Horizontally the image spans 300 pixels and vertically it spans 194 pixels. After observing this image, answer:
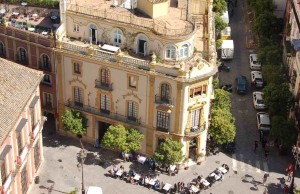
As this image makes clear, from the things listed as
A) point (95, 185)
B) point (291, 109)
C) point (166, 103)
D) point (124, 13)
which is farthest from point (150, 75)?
point (291, 109)

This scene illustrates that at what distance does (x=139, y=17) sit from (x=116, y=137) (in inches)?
660

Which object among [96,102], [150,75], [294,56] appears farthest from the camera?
[294,56]

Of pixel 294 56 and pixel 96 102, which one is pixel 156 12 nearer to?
pixel 96 102

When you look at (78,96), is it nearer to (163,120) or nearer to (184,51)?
(163,120)

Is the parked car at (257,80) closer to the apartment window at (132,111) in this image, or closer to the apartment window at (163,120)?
the apartment window at (163,120)

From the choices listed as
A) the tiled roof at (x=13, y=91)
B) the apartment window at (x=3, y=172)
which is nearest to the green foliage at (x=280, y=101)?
the tiled roof at (x=13, y=91)

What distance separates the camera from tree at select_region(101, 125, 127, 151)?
8575cm

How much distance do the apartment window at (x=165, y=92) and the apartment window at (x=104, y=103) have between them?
28.0 feet

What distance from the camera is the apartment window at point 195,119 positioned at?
84.9 metres

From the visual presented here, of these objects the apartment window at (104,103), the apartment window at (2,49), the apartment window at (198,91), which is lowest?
the apartment window at (104,103)

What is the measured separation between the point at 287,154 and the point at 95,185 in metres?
28.8

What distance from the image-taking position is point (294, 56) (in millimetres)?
97250

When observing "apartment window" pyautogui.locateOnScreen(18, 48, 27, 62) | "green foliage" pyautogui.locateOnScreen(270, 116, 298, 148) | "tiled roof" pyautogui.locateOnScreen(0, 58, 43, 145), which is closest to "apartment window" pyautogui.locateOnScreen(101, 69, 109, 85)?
"tiled roof" pyautogui.locateOnScreen(0, 58, 43, 145)

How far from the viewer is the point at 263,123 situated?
96.2m
